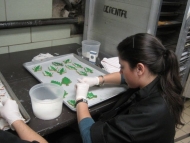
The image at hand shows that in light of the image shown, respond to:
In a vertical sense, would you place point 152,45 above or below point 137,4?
below

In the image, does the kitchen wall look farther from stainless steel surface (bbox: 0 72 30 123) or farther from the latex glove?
the latex glove

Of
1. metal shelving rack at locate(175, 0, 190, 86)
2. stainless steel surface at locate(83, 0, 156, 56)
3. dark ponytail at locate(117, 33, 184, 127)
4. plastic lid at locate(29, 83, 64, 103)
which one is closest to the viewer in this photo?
dark ponytail at locate(117, 33, 184, 127)

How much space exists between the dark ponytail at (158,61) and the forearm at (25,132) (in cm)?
54

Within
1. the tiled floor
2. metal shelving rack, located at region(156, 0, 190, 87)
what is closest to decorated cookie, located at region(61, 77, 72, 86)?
metal shelving rack, located at region(156, 0, 190, 87)

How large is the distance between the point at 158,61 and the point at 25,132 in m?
0.68

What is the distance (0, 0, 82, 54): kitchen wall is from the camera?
143cm

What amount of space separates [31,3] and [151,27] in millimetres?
1042

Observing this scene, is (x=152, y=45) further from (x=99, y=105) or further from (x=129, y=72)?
(x=99, y=105)

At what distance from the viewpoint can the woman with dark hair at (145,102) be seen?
73cm

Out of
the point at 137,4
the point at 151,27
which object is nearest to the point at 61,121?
the point at 151,27

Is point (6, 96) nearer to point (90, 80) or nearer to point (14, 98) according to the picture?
point (14, 98)

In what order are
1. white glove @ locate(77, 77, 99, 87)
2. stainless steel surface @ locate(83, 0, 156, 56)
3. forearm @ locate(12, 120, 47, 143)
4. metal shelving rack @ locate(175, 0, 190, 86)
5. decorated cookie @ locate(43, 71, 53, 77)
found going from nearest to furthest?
forearm @ locate(12, 120, 47, 143), white glove @ locate(77, 77, 99, 87), decorated cookie @ locate(43, 71, 53, 77), stainless steel surface @ locate(83, 0, 156, 56), metal shelving rack @ locate(175, 0, 190, 86)

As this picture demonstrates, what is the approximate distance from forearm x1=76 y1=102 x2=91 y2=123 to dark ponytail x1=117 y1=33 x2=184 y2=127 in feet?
1.03

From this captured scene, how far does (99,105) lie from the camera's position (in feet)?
3.19
